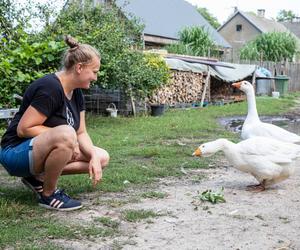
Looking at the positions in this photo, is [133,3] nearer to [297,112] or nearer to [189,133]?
[297,112]

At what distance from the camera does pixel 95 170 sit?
13.6 feet

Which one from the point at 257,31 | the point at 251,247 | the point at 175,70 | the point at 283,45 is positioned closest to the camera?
the point at 251,247

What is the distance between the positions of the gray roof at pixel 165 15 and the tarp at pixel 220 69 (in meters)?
6.94

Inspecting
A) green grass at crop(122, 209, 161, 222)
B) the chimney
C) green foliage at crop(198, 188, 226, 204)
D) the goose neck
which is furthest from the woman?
the chimney

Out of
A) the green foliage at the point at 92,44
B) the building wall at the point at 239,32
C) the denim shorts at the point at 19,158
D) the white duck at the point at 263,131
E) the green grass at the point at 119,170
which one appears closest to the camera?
the green grass at the point at 119,170

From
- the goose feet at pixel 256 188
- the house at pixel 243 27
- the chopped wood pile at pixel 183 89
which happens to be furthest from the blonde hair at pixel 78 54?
the house at pixel 243 27

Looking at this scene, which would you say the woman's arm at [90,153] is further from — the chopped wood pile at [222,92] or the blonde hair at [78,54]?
the chopped wood pile at [222,92]

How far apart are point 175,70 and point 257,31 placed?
40.9 meters

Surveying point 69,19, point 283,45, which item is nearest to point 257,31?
point 283,45

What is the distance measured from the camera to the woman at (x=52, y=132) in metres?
4.02

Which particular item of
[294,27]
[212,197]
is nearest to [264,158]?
[212,197]

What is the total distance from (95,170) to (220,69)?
15.5 m

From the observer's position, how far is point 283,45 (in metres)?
34.7

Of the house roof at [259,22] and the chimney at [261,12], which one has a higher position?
the chimney at [261,12]
